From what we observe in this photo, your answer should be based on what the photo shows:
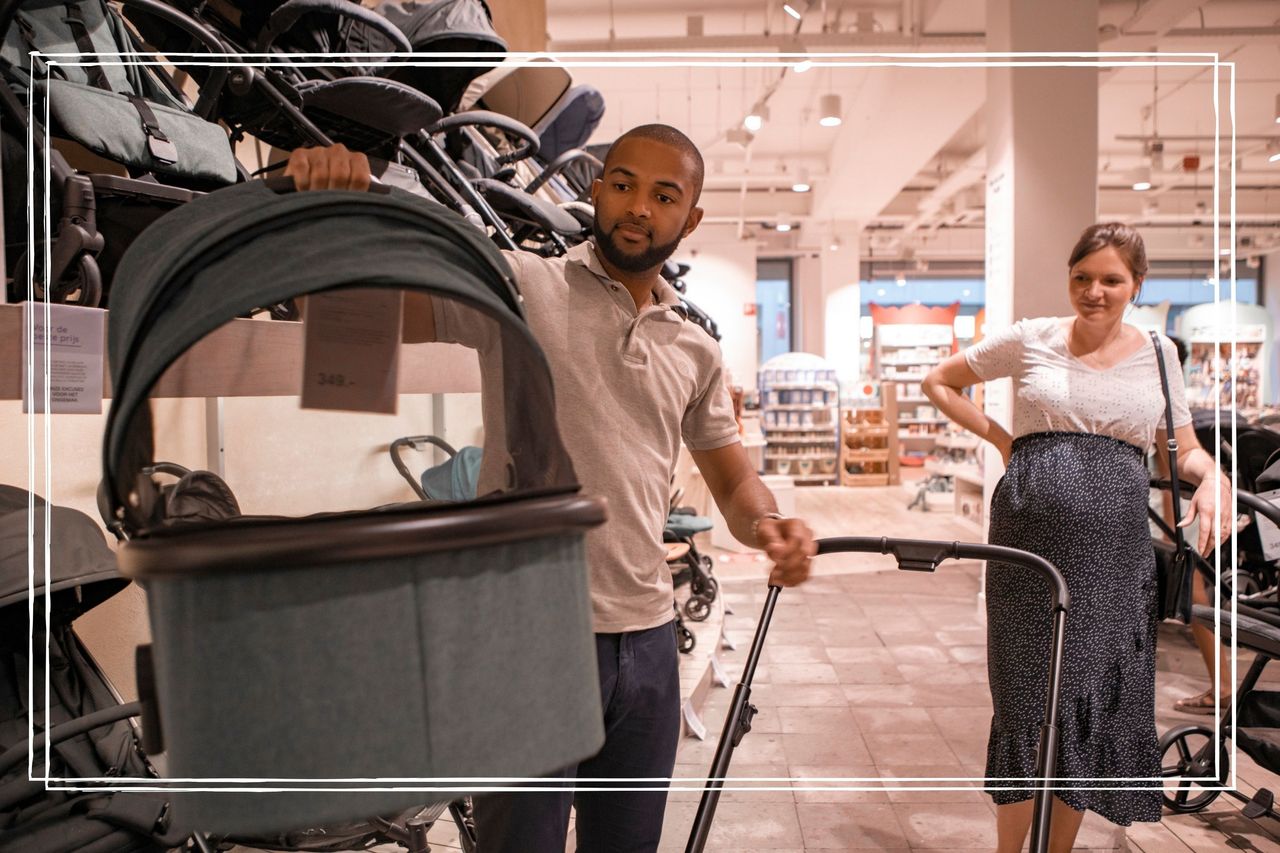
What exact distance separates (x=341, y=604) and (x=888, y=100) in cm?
698

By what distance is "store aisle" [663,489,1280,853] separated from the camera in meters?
2.13

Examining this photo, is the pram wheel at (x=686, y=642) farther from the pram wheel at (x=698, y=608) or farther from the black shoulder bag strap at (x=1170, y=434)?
the black shoulder bag strap at (x=1170, y=434)

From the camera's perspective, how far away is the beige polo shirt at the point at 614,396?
0.83m

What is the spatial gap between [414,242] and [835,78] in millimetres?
7847

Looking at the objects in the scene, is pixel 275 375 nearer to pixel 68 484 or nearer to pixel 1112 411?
pixel 68 484

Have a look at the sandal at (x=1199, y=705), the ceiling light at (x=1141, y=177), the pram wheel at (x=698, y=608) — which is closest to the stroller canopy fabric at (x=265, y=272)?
the pram wheel at (x=698, y=608)

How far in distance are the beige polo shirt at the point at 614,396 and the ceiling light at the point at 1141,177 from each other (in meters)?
9.22

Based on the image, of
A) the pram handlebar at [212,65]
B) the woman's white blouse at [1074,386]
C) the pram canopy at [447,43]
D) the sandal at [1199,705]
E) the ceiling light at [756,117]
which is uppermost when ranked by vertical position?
the ceiling light at [756,117]

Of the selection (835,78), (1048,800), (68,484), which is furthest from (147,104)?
(835,78)

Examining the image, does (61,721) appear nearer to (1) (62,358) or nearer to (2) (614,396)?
(1) (62,358)

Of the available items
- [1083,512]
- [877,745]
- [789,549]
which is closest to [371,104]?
[789,549]

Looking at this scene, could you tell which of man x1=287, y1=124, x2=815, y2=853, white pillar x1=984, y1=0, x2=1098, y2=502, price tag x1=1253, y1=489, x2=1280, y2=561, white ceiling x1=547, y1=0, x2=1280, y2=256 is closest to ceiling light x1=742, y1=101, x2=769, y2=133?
white ceiling x1=547, y1=0, x2=1280, y2=256

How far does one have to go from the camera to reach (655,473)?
896 millimetres

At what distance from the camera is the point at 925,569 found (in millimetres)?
1088
